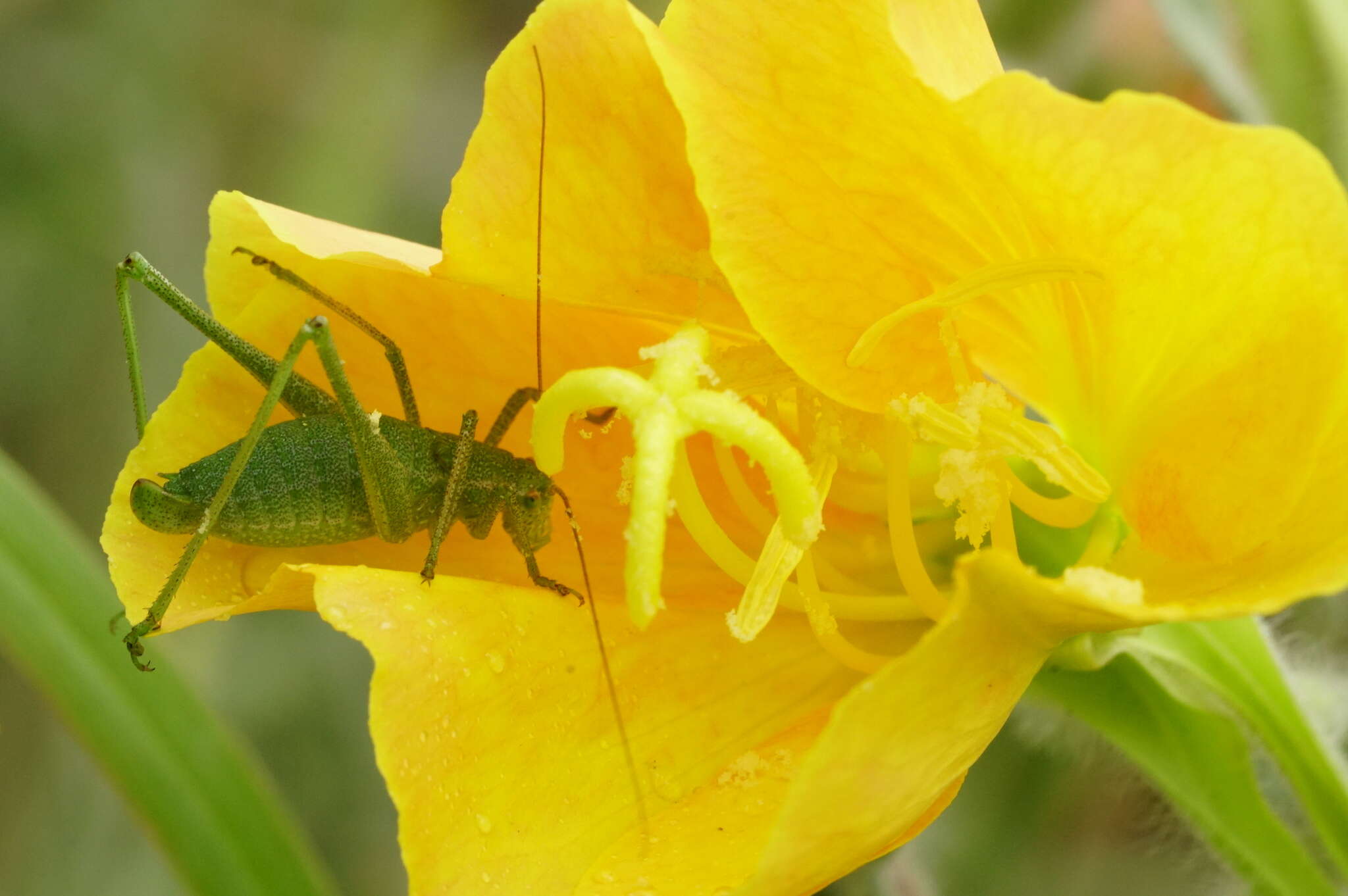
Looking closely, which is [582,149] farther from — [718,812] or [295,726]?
[295,726]

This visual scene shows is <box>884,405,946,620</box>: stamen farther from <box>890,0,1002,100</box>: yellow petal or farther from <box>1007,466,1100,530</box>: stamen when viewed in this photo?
<box>890,0,1002,100</box>: yellow petal

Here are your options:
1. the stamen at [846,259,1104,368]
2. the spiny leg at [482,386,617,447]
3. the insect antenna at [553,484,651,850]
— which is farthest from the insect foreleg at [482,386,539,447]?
the stamen at [846,259,1104,368]

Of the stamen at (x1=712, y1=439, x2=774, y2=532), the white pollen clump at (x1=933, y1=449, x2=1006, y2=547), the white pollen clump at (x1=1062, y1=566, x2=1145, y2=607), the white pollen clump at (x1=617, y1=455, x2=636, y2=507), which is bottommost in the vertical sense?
the stamen at (x1=712, y1=439, x2=774, y2=532)

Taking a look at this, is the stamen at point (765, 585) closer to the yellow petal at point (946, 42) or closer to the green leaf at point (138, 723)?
the yellow petal at point (946, 42)

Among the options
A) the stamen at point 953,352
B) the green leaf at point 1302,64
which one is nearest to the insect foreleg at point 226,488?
the stamen at point 953,352

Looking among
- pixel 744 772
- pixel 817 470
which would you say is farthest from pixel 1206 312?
pixel 744 772

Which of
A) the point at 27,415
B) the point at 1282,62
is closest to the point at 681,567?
the point at 1282,62

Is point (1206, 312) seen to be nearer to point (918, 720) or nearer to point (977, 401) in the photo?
point (977, 401)
